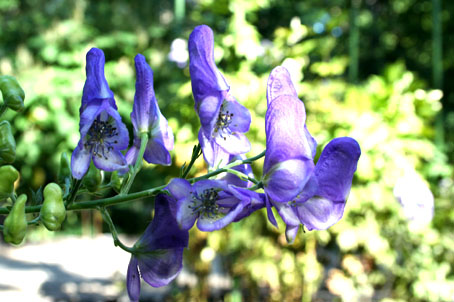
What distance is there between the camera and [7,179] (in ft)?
1.73

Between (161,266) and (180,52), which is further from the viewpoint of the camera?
(180,52)

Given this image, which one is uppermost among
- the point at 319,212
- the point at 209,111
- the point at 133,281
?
the point at 209,111

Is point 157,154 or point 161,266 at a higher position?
point 157,154

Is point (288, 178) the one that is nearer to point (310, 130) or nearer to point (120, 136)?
point (120, 136)

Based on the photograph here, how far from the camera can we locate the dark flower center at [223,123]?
0.66 metres

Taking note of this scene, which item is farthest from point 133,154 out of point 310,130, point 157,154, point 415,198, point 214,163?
point 310,130

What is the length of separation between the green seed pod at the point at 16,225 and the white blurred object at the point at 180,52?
129 inches

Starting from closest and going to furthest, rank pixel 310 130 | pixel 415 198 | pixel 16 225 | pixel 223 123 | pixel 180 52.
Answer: pixel 16 225
pixel 223 123
pixel 415 198
pixel 310 130
pixel 180 52

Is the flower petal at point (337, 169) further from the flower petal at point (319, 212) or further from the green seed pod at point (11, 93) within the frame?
the green seed pod at point (11, 93)

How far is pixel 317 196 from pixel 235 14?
2814mm

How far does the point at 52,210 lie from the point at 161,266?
180mm

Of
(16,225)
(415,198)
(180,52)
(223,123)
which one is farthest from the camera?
(180,52)

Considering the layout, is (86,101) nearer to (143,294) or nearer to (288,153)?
(288,153)

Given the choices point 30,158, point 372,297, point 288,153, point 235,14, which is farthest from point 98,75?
point 30,158
